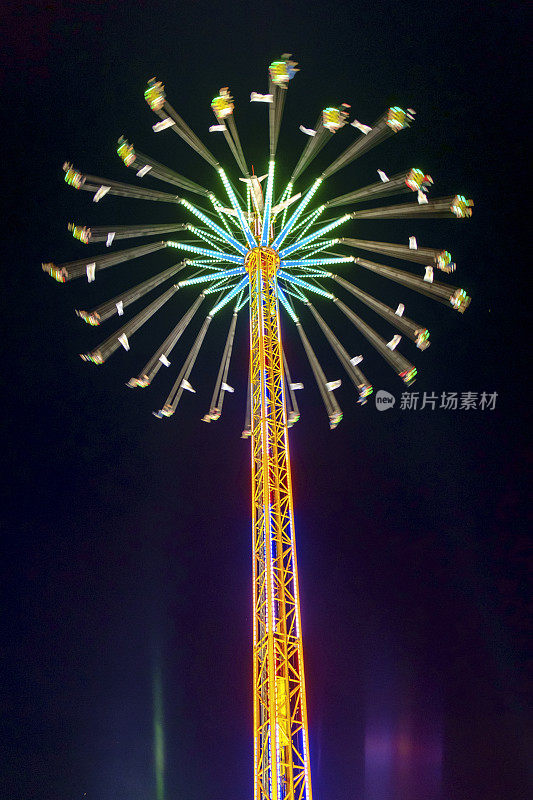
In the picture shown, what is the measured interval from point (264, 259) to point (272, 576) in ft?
23.3

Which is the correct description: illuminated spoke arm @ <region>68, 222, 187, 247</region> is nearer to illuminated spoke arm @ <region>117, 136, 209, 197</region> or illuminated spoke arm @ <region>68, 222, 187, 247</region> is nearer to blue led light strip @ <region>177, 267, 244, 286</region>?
illuminated spoke arm @ <region>117, 136, 209, 197</region>

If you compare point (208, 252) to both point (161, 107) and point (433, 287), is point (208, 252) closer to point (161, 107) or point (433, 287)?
point (161, 107)

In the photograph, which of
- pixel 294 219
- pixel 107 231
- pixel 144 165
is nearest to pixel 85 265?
pixel 107 231

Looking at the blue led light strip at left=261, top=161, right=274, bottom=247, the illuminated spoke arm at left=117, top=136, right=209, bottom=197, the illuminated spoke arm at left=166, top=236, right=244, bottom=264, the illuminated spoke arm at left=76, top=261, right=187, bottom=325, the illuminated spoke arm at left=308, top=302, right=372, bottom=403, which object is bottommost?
the illuminated spoke arm at left=308, top=302, right=372, bottom=403

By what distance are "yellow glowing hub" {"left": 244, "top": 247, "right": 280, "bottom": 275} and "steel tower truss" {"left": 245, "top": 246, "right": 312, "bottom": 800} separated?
2 cm

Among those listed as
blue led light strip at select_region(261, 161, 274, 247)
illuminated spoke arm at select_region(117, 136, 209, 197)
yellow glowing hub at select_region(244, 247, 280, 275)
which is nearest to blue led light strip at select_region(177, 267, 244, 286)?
yellow glowing hub at select_region(244, 247, 280, 275)

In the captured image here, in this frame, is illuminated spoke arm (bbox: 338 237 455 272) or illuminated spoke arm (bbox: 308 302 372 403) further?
illuminated spoke arm (bbox: 308 302 372 403)

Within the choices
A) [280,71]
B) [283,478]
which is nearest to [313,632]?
[283,478]

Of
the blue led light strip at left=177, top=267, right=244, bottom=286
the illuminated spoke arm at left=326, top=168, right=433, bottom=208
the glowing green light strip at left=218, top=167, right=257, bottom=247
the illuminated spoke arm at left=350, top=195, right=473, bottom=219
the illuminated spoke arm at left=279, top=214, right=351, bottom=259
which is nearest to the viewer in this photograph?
the illuminated spoke arm at left=326, top=168, right=433, bottom=208

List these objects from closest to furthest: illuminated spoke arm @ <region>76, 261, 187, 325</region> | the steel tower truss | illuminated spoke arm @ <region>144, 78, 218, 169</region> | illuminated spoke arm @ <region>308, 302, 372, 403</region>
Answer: the steel tower truss
illuminated spoke arm @ <region>144, 78, 218, 169</region>
illuminated spoke arm @ <region>76, 261, 187, 325</region>
illuminated spoke arm @ <region>308, 302, 372, 403</region>

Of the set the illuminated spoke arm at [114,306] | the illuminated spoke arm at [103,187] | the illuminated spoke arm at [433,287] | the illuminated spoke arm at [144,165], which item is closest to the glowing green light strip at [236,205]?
the illuminated spoke arm at [144,165]

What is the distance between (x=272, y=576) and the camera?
12.5 metres

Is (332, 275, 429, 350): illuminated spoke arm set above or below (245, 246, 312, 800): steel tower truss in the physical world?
above

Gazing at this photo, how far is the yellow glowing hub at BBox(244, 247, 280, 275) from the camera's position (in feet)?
50.2
